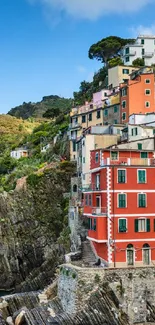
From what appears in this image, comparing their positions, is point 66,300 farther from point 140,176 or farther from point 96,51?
point 96,51

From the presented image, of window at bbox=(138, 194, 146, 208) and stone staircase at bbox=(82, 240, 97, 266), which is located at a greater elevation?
window at bbox=(138, 194, 146, 208)

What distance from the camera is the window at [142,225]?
40031 mm

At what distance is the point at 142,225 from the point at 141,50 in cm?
5809

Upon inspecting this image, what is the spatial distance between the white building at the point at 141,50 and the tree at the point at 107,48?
6244mm

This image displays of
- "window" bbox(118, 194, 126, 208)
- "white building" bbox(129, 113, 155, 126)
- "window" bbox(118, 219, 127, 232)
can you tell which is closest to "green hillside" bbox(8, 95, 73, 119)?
"white building" bbox(129, 113, 155, 126)

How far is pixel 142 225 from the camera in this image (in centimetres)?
4025

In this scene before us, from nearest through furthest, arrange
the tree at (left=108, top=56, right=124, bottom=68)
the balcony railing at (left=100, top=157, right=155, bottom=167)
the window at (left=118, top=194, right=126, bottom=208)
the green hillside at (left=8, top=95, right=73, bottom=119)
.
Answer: the window at (left=118, top=194, right=126, bottom=208)
the balcony railing at (left=100, top=157, right=155, bottom=167)
the tree at (left=108, top=56, right=124, bottom=68)
the green hillside at (left=8, top=95, right=73, bottom=119)

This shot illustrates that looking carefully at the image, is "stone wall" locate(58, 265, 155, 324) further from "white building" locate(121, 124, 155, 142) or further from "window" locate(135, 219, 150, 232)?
"white building" locate(121, 124, 155, 142)

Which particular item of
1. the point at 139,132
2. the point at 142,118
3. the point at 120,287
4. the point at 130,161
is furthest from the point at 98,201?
the point at 142,118

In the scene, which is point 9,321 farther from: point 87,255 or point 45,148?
point 45,148

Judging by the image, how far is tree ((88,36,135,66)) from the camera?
9819cm

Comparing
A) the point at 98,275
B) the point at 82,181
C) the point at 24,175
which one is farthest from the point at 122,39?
the point at 98,275

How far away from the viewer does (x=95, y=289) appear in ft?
120

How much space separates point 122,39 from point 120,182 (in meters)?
66.7
